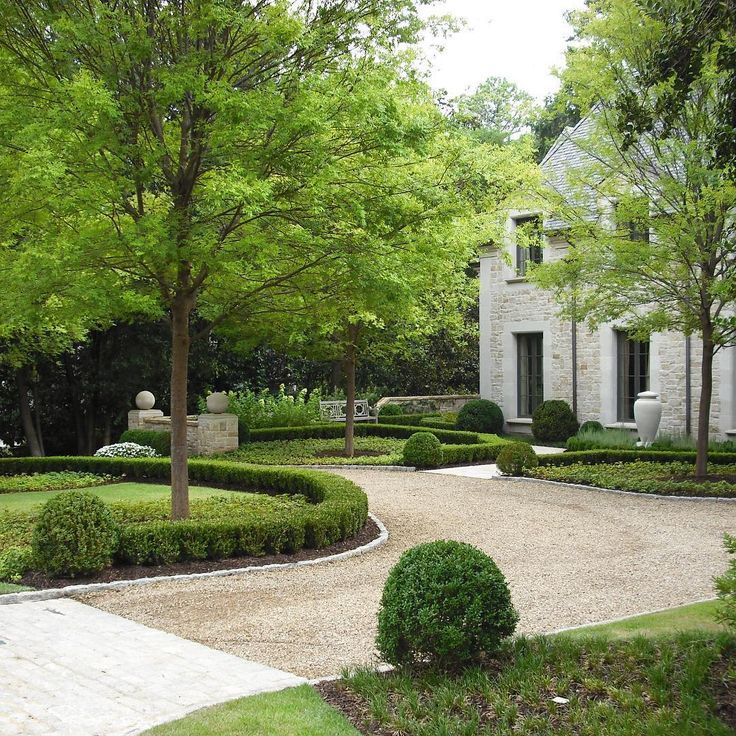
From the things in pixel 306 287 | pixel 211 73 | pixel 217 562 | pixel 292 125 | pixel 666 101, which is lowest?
pixel 217 562

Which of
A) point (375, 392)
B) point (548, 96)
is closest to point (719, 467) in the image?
point (375, 392)

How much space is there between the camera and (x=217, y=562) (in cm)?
877

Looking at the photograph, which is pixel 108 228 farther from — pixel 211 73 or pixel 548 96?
pixel 548 96

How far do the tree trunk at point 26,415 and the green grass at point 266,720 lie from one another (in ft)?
61.0

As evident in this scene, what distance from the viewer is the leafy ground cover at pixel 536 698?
166 inches

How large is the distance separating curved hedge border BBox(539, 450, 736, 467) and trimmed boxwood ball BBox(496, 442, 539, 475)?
0.92 meters

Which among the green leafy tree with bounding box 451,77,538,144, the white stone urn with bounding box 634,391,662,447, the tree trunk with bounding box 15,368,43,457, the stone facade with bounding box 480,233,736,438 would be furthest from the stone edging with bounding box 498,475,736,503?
the green leafy tree with bounding box 451,77,538,144

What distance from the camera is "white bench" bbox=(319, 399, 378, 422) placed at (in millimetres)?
23547

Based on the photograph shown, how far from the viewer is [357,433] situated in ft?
72.5

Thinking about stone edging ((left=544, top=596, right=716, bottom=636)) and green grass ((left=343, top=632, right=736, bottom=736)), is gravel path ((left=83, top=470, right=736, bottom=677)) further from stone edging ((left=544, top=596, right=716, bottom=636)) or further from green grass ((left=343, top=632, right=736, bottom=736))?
green grass ((left=343, top=632, right=736, bottom=736))

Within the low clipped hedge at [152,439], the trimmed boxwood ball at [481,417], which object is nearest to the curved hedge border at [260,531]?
the low clipped hedge at [152,439]

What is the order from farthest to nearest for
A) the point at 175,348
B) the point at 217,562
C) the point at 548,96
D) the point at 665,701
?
the point at 548,96, the point at 175,348, the point at 217,562, the point at 665,701

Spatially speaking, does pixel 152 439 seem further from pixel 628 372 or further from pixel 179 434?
pixel 628 372

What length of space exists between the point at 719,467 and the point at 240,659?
1205 cm
